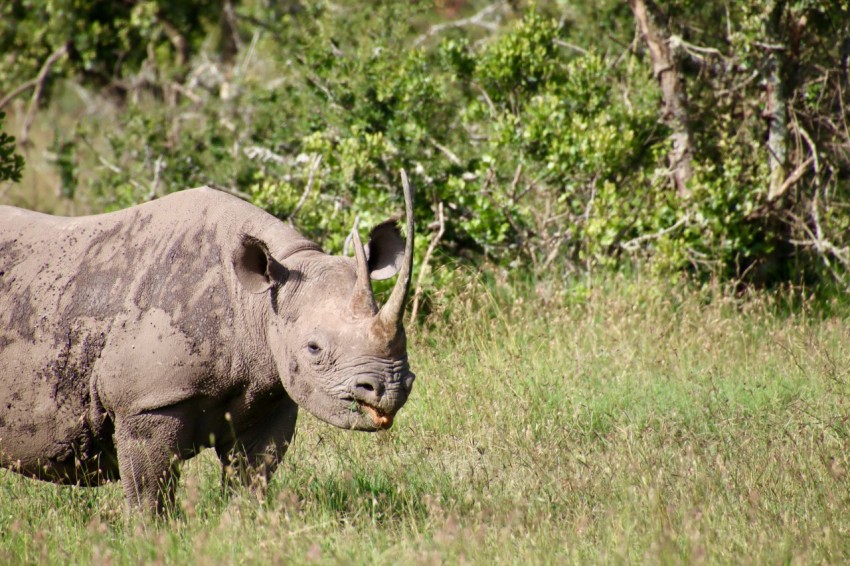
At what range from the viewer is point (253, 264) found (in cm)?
438

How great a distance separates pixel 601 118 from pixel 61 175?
6490 mm

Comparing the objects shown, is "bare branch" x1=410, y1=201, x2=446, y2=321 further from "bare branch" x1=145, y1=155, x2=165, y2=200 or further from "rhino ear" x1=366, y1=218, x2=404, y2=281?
"bare branch" x1=145, y1=155, x2=165, y2=200

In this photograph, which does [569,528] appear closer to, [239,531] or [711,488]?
[711,488]

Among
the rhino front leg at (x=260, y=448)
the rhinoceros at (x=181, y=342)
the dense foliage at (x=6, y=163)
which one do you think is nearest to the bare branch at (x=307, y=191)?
the dense foliage at (x=6, y=163)

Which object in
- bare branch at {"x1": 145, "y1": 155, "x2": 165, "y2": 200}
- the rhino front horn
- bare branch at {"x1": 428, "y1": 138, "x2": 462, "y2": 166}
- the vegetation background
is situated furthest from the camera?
bare branch at {"x1": 145, "y1": 155, "x2": 165, "y2": 200}

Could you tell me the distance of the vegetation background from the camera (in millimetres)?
4508

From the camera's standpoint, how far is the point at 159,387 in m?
4.34

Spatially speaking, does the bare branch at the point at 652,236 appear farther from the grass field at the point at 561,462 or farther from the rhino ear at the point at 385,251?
the rhino ear at the point at 385,251

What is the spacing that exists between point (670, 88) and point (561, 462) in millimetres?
4266

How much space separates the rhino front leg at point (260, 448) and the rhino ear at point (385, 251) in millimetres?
784

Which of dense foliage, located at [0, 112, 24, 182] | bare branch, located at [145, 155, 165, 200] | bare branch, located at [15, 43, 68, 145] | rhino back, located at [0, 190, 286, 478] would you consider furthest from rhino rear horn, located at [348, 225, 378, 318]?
bare branch, located at [15, 43, 68, 145]

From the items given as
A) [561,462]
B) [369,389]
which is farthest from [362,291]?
[561,462]

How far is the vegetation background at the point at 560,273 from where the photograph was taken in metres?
4.51

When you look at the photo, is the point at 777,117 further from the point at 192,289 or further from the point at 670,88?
the point at 192,289
